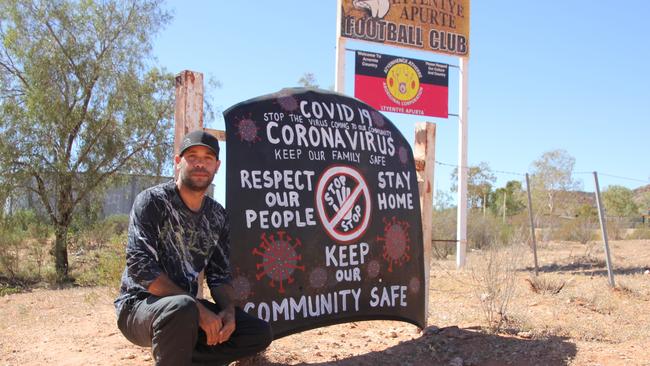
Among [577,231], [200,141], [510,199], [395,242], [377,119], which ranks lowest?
[395,242]

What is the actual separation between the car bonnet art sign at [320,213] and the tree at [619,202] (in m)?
45.5

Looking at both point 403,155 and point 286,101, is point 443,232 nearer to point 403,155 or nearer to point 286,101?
point 403,155

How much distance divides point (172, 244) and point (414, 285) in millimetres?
2701

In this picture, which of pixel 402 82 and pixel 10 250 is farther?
pixel 10 250

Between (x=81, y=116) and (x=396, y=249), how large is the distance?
1160cm

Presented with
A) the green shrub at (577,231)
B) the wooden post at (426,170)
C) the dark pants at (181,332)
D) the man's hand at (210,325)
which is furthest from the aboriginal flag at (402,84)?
the green shrub at (577,231)

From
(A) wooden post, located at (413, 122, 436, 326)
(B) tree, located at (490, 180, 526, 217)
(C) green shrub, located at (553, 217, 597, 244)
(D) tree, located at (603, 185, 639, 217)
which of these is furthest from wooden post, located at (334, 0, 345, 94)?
(D) tree, located at (603, 185, 639, 217)

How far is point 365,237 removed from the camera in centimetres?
509

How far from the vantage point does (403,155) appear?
18.3ft

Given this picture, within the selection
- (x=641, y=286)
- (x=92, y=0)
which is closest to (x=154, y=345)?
(x=641, y=286)

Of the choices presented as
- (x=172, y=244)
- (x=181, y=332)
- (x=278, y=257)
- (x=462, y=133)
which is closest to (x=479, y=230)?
(x=462, y=133)

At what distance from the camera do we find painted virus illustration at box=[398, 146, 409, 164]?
5552mm

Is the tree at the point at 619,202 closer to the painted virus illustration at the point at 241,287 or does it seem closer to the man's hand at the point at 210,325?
the painted virus illustration at the point at 241,287

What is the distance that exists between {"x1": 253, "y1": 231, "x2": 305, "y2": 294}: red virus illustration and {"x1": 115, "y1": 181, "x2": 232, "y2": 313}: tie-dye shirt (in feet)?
1.95
